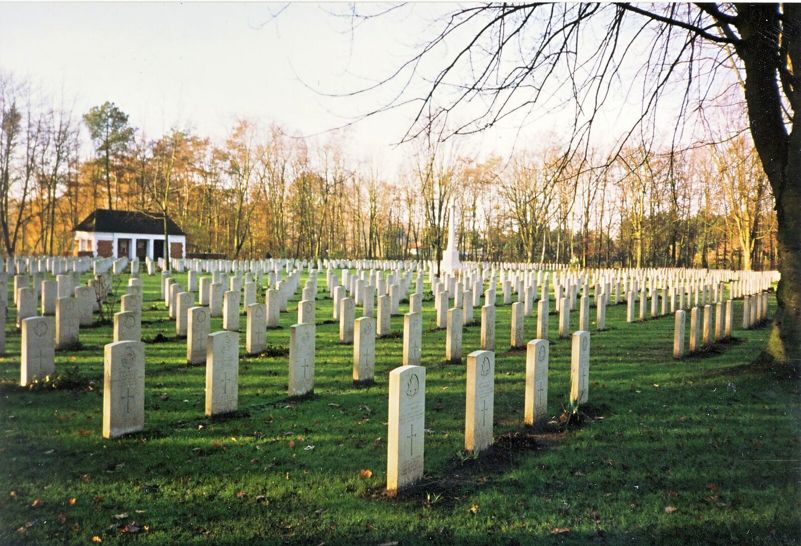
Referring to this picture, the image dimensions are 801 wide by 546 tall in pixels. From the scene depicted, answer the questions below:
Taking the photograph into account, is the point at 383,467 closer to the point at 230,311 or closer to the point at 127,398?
the point at 127,398

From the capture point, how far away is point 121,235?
38500 mm

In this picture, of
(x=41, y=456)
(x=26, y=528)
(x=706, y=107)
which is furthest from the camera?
(x=706, y=107)

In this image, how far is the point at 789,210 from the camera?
307 inches

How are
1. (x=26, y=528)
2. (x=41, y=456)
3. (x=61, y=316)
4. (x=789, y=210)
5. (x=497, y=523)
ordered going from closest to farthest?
(x=26, y=528), (x=497, y=523), (x=41, y=456), (x=789, y=210), (x=61, y=316)

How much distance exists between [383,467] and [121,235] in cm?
3900

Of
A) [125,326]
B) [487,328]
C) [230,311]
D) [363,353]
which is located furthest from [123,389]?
[487,328]

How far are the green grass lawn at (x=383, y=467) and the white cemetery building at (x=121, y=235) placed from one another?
3291 centimetres

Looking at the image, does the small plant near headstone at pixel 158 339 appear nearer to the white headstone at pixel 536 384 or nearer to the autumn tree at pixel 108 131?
the white headstone at pixel 536 384

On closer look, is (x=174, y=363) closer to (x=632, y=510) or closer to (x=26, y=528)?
(x=26, y=528)

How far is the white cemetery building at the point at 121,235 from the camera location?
37.8 meters

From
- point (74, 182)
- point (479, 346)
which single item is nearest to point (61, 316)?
point (479, 346)

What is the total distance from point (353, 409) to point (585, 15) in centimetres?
488

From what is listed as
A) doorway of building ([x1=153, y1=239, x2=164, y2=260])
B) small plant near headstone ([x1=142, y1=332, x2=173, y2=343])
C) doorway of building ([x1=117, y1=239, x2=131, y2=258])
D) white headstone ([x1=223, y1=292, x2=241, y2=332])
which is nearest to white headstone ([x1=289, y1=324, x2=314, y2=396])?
small plant near headstone ([x1=142, y1=332, x2=173, y2=343])

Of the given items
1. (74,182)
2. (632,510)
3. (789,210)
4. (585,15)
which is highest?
(74,182)
